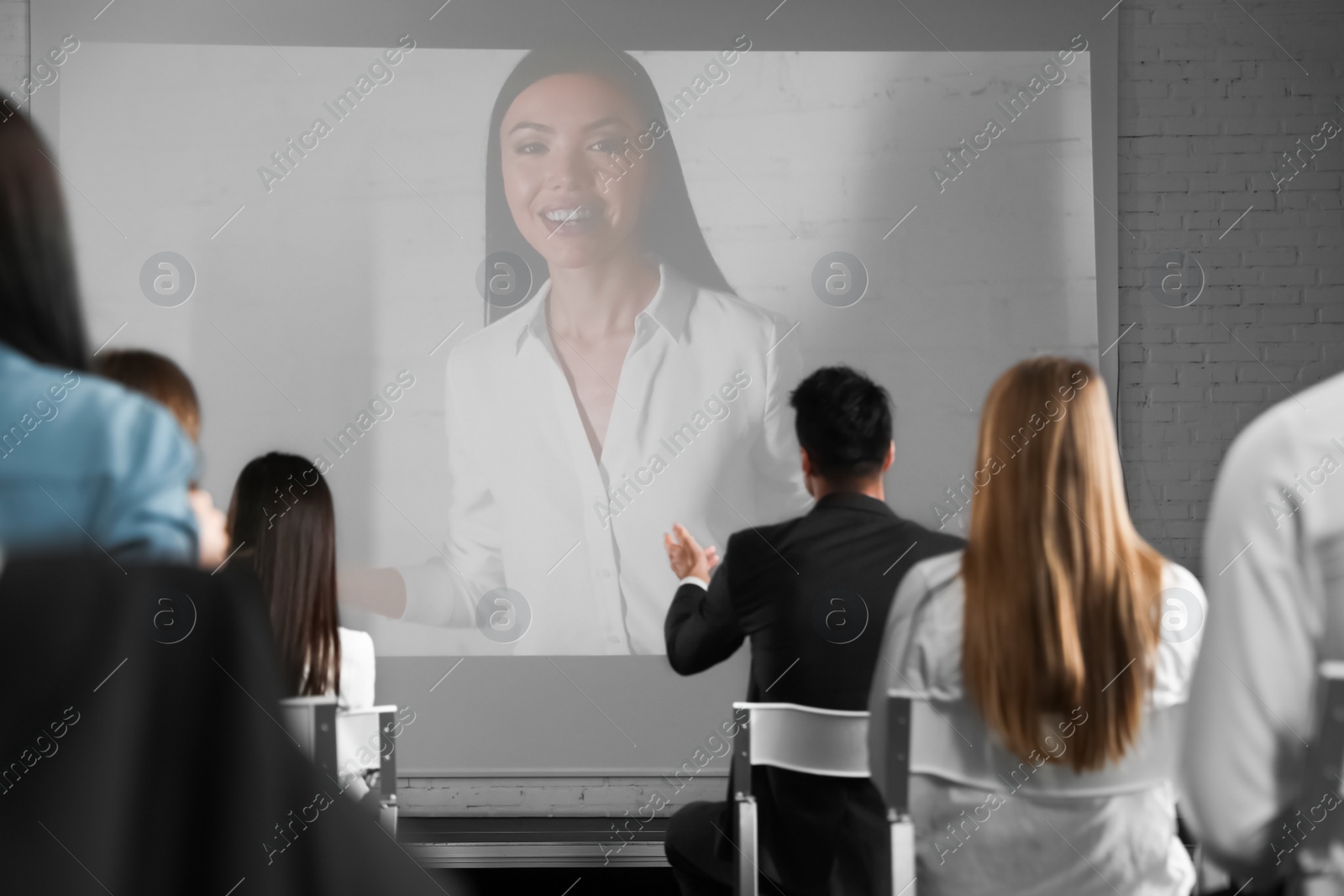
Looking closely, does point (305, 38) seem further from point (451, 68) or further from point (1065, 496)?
point (1065, 496)

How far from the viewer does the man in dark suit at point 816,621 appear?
188 centimetres

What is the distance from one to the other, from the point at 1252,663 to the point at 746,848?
1.17 meters

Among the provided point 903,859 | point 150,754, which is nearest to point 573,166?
point 903,859

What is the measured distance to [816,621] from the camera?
6.53 feet

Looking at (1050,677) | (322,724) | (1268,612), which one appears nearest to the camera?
(1268,612)

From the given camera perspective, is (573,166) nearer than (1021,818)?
No

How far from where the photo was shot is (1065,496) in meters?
1.54

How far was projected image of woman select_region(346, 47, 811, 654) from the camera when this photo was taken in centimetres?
366

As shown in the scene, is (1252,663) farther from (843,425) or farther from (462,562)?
(462,562)

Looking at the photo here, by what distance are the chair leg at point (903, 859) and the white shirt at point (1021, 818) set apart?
47mm

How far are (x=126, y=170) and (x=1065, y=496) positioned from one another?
3477 mm

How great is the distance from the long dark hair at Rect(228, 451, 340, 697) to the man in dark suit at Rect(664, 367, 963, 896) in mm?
706

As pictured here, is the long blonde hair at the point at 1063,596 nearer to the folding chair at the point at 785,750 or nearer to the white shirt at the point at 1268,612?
the folding chair at the point at 785,750

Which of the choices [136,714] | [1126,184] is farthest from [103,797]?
[1126,184]
